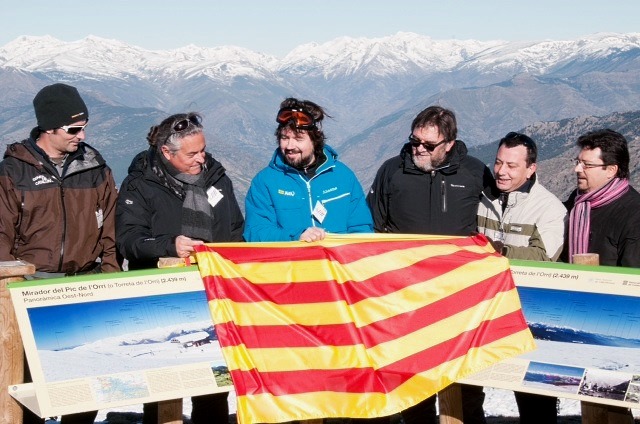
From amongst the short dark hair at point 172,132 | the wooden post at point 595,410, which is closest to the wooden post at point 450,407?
the wooden post at point 595,410

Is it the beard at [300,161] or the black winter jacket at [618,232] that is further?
the beard at [300,161]

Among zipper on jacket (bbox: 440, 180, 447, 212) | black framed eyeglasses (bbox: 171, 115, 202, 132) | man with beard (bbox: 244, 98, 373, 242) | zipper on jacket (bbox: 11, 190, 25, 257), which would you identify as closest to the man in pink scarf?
zipper on jacket (bbox: 440, 180, 447, 212)

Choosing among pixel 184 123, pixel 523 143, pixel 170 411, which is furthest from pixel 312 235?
pixel 523 143

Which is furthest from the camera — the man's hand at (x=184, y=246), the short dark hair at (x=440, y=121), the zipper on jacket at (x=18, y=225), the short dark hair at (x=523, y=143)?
the short dark hair at (x=440, y=121)

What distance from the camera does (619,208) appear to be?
6.11 m

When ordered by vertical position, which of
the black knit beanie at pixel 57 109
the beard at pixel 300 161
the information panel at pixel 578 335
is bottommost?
the information panel at pixel 578 335

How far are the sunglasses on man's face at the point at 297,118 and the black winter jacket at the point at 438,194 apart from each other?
1134 mm

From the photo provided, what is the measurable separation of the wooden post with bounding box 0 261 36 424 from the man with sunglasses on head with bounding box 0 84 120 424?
26.2 inches

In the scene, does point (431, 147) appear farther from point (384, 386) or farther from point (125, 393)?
point (125, 393)

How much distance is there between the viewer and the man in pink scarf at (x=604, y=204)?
19.7 ft

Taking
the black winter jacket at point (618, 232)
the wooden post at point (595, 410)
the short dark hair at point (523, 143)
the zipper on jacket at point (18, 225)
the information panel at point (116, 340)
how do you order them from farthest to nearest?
the short dark hair at point (523, 143)
the zipper on jacket at point (18, 225)
the black winter jacket at point (618, 232)
the wooden post at point (595, 410)
the information panel at point (116, 340)

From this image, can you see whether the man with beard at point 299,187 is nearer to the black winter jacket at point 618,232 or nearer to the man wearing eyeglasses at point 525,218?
the man wearing eyeglasses at point 525,218

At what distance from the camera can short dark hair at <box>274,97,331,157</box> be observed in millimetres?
6233

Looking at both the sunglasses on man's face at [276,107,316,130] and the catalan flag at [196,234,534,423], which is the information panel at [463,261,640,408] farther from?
the sunglasses on man's face at [276,107,316,130]
